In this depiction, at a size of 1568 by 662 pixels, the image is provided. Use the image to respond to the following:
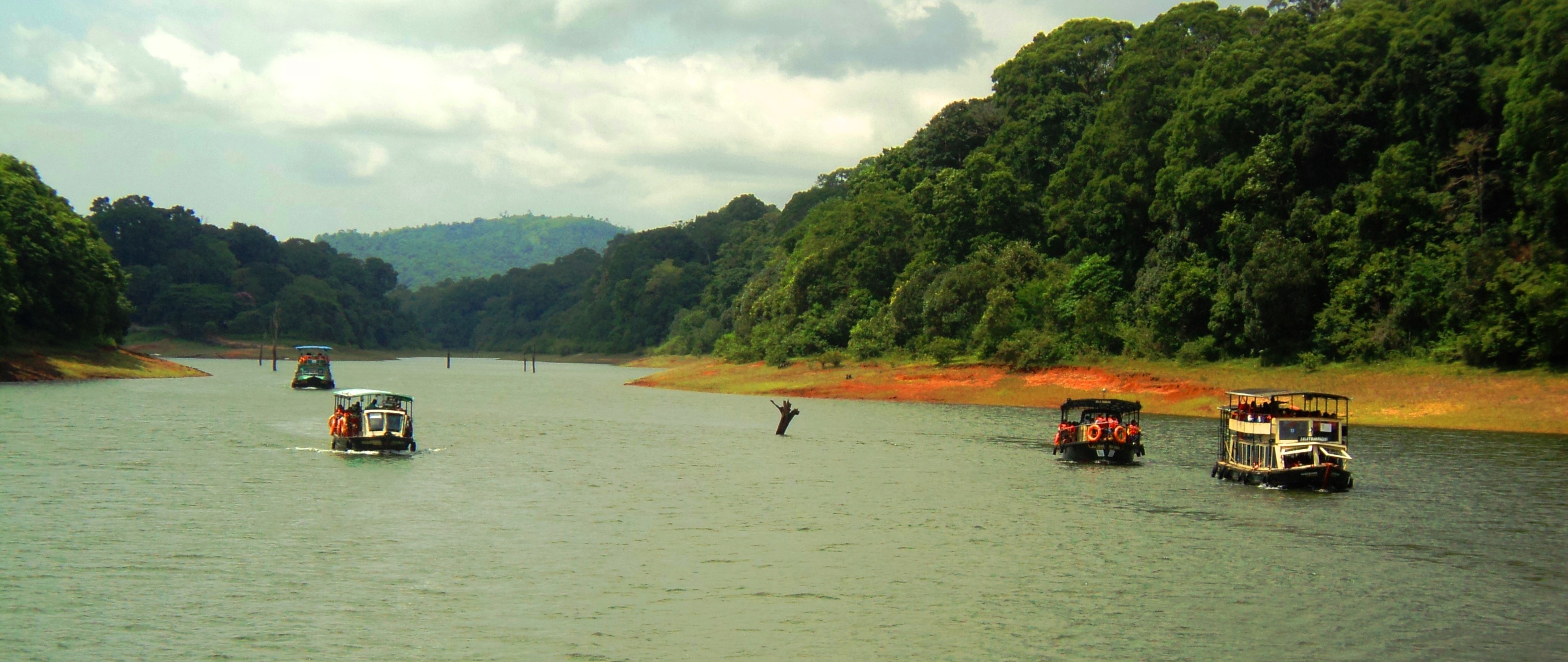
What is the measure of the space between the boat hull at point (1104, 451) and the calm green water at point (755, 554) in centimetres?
86

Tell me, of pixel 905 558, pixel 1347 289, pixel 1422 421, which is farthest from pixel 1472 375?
pixel 905 558

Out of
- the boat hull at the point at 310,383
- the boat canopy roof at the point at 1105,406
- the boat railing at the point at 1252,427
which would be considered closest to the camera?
the boat railing at the point at 1252,427

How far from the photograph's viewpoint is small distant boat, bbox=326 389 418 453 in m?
50.2

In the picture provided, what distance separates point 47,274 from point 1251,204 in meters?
90.9

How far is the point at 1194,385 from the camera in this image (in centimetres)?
8069

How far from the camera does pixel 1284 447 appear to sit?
136 ft

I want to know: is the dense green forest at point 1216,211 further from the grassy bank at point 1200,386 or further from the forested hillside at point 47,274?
the grassy bank at point 1200,386

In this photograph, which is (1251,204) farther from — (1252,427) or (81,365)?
(81,365)

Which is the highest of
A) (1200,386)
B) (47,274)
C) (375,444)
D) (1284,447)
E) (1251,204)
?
(1251,204)

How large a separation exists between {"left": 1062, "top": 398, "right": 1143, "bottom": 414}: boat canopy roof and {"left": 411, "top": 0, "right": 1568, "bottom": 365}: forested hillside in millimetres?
26449

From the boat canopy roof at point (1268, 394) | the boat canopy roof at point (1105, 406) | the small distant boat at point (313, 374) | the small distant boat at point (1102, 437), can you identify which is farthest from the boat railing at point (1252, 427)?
the small distant boat at point (313, 374)

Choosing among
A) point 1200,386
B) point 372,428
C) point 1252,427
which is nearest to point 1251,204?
point 1200,386

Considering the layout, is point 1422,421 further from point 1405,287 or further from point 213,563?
point 213,563

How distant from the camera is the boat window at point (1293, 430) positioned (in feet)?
138
